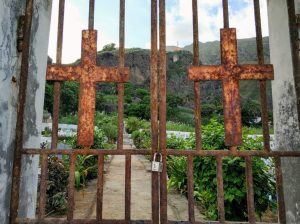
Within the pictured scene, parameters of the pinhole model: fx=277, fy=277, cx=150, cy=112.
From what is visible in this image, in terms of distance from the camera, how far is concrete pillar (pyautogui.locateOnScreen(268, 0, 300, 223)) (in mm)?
1717

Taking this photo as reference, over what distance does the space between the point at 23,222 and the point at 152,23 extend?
1.38m

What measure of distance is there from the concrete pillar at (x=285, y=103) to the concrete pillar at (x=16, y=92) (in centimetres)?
160

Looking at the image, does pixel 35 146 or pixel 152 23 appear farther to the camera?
pixel 35 146

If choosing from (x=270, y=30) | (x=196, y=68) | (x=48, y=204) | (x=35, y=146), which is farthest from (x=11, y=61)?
(x=48, y=204)

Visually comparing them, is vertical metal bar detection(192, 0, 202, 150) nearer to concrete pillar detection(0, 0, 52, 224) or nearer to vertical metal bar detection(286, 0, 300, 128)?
vertical metal bar detection(286, 0, 300, 128)

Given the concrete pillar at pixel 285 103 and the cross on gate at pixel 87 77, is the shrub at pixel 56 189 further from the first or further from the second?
the concrete pillar at pixel 285 103

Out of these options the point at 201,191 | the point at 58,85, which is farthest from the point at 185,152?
the point at 201,191

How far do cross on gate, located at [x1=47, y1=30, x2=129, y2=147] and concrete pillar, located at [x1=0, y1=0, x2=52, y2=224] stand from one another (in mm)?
210

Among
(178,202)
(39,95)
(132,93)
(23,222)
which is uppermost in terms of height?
(132,93)

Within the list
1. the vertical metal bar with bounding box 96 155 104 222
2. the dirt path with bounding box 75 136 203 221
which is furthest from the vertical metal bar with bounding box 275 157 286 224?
the dirt path with bounding box 75 136 203 221

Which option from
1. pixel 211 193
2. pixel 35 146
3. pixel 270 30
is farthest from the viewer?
pixel 211 193

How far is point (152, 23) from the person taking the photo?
1.71m

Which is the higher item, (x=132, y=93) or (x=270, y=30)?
(x=132, y=93)

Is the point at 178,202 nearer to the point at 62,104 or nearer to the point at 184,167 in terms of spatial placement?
the point at 184,167
